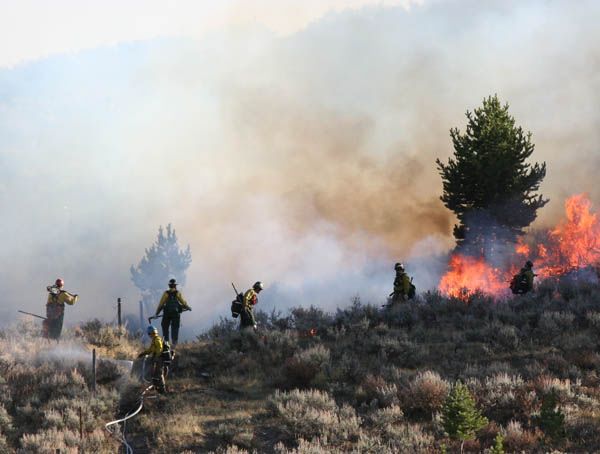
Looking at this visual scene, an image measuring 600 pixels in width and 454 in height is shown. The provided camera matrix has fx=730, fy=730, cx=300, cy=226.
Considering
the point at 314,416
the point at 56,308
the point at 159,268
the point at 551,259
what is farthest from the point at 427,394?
the point at 159,268

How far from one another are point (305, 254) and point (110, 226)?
9258cm

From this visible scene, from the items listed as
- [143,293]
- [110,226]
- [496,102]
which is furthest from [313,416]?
[110,226]

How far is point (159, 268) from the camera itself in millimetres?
96438

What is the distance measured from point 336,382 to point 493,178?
21268 mm

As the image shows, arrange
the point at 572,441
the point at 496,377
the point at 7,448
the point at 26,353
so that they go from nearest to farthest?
the point at 572,441, the point at 7,448, the point at 496,377, the point at 26,353

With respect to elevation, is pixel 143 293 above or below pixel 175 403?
above

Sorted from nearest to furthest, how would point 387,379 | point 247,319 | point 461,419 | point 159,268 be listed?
1. point 461,419
2. point 387,379
3. point 247,319
4. point 159,268

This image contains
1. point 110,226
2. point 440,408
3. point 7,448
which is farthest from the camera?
point 110,226

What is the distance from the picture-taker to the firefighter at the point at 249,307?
2009cm

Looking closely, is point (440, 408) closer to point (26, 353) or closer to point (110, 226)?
point (26, 353)

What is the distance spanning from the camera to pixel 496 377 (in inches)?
624

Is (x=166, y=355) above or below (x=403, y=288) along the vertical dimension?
below

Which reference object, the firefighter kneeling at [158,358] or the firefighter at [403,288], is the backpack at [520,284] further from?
the firefighter kneeling at [158,358]

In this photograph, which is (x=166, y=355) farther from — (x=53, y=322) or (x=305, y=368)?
(x=53, y=322)
